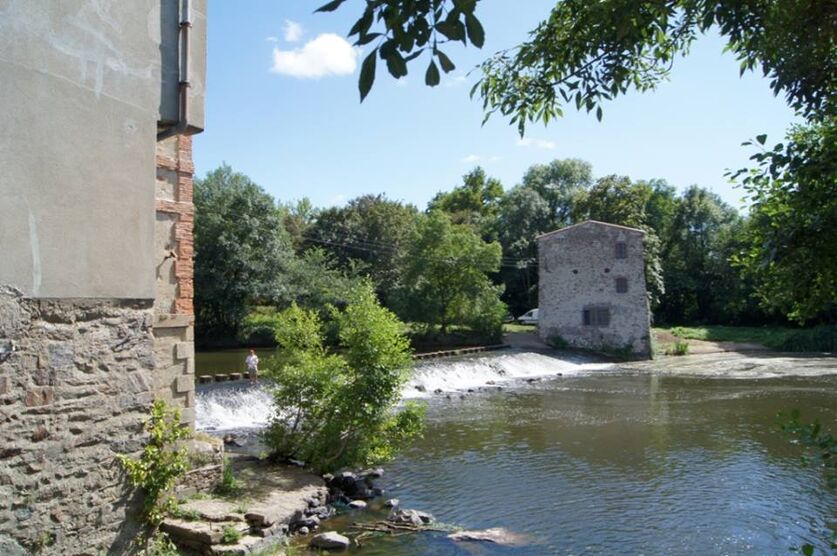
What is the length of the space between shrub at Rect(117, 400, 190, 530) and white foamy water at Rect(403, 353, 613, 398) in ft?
47.0

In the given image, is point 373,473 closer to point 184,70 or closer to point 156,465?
point 156,465

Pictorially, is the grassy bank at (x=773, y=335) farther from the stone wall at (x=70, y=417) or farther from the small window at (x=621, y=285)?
the stone wall at (x=70, y=417)

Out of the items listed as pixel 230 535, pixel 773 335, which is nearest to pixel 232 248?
pixel 230 535

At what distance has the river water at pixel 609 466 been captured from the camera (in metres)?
8.89

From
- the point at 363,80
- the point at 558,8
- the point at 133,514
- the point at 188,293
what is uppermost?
the point at 558,8

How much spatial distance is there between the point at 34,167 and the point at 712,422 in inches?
630

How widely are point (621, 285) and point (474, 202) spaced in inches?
958

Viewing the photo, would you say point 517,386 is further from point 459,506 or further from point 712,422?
point 459,506

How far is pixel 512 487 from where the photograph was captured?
439 inches

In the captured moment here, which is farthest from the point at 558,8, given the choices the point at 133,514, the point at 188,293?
the point at 133,514

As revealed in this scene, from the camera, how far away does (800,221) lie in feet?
14.3

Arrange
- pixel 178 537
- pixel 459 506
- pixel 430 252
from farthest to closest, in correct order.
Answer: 1. pixel 430 252
2. pixel 459 506
3. pixel 178 537

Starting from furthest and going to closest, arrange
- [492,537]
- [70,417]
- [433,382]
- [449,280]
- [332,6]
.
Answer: [449,280] → [433,382] → [492,537] → [70,417] → [332,6]

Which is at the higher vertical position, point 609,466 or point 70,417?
point 70,417
